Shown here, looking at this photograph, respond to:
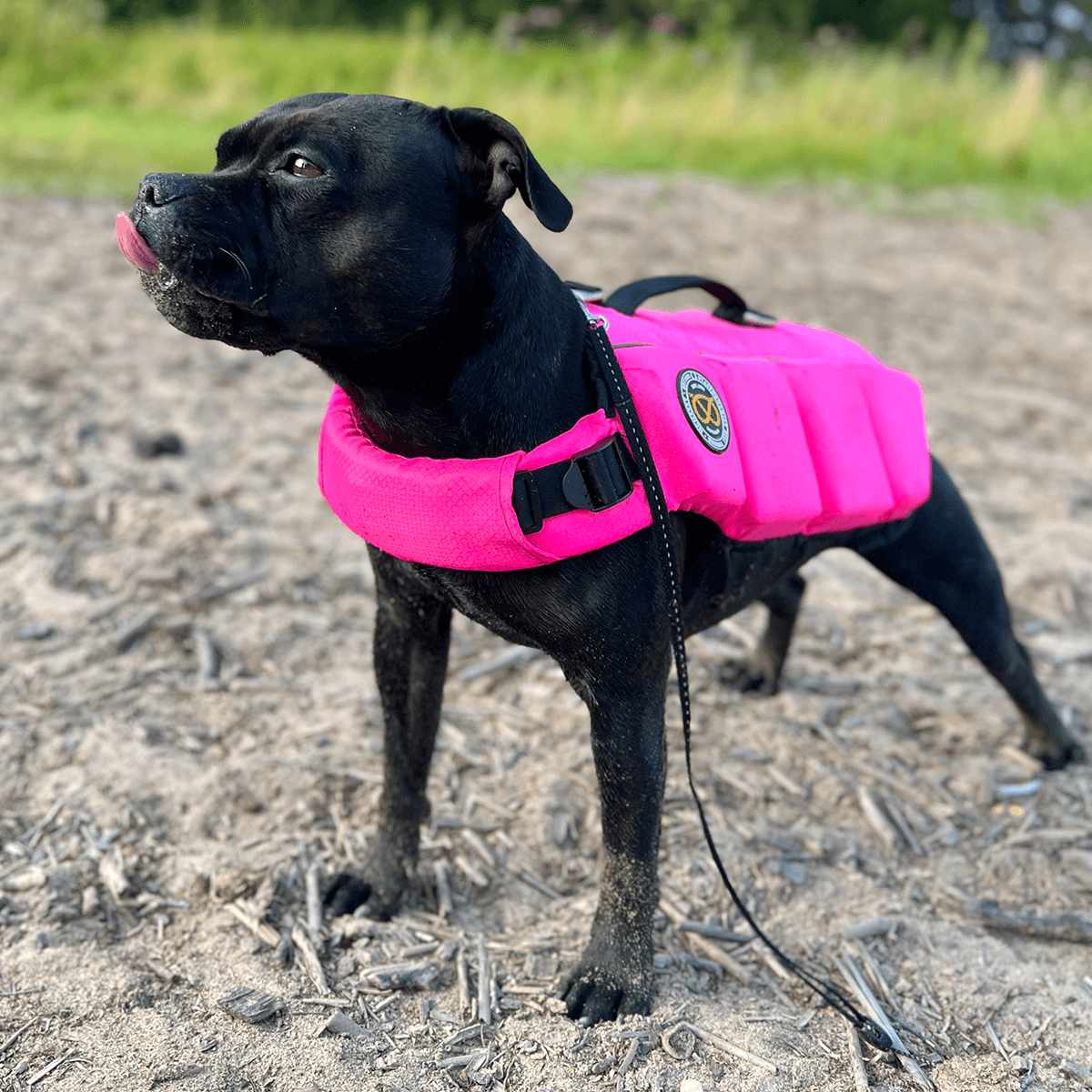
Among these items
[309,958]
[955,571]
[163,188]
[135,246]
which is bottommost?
[309,958]

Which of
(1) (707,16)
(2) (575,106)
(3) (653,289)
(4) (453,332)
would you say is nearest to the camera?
(4) (453,332)

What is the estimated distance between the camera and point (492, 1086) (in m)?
2.11

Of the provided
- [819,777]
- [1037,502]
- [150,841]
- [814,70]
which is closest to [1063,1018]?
[819,777]

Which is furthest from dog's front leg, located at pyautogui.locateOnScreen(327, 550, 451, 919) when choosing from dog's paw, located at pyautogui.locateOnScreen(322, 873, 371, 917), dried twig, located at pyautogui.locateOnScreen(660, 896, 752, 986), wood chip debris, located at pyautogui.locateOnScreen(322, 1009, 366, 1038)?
dried twig, located at pyautogui.locateOnScreen(660, 896, 752, 986)

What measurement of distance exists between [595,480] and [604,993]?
3.59 ft

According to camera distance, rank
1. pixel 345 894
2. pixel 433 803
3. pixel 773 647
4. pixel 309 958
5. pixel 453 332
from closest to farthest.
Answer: pixel 453 332
pixel 309 958
pixel 345 894
pixel 433 803
pixel 773 647

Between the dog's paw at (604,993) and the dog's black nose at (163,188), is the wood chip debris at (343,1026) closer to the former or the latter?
the dog's paw at (604,993)

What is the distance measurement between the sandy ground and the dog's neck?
1185 millimetres

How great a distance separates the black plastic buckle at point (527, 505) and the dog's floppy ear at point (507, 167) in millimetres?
429

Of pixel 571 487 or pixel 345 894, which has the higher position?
pixel 571 487

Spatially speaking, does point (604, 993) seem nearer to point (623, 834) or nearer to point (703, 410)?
point (623, 834)

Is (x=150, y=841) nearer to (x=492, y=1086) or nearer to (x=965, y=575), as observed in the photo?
(x=492, y=1086)

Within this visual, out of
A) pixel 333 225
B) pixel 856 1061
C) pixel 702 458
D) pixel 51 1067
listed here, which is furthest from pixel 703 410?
pixel 51 1067

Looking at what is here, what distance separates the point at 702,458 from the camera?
208 centimetres
